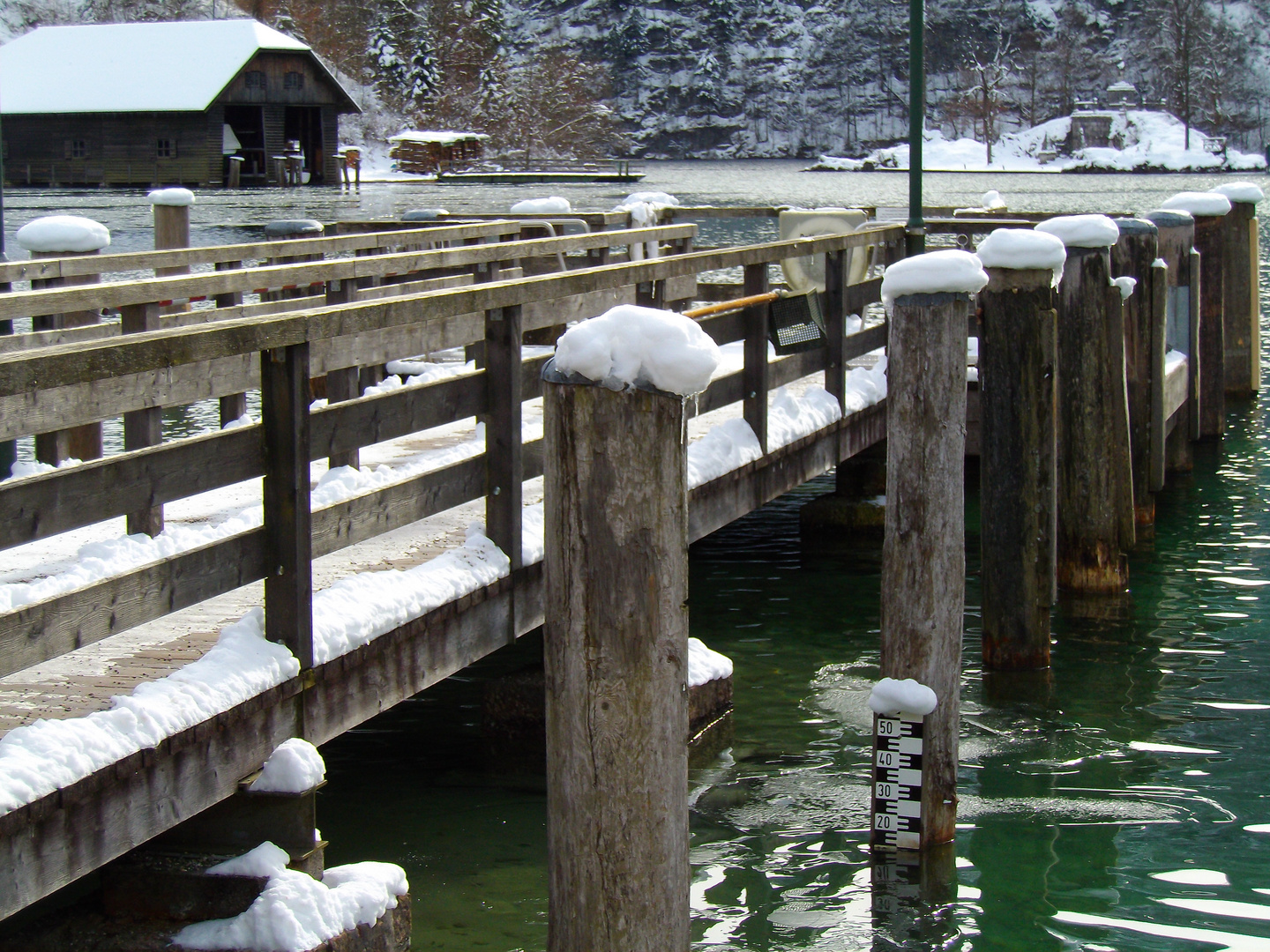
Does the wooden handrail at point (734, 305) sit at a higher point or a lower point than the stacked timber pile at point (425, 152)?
lower

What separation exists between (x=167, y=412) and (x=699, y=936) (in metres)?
11.7

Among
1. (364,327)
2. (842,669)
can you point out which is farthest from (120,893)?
(842,669)

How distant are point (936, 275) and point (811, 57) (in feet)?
565

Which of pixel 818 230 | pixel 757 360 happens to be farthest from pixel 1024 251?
A: pixel 818 230

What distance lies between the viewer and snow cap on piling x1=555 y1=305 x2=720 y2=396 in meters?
2.99

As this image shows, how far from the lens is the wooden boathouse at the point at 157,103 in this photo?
2213 inches

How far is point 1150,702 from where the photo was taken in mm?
6930

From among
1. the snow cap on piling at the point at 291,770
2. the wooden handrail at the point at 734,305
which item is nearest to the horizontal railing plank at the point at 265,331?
the wooden handrail at the point at 734,305

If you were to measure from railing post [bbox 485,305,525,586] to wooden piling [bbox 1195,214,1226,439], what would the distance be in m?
9.14

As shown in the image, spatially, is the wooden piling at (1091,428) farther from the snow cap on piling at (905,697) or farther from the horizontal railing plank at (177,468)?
the horizontal railing plank at (177,468)

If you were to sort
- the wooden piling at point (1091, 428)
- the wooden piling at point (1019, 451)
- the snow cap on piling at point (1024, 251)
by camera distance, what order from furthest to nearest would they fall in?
the wooden piling at point (1091, 428) → the wooden piling at point (1019, 451) → the snow cap on piling at point (1024, 251)

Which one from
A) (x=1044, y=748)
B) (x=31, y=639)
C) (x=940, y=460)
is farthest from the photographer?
(x=1044, y=748)

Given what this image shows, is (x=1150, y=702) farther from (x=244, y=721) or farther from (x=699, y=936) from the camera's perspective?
(x=244, y=721)

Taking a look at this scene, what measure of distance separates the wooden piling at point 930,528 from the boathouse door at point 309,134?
190ft
